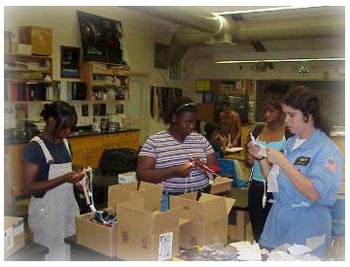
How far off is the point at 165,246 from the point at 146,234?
4.1 inches

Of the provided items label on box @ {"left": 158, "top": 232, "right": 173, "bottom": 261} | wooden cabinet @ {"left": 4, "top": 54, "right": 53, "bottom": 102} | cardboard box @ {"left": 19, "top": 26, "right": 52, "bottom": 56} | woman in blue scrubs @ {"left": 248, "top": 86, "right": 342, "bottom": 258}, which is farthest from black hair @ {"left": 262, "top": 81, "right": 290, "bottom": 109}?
cardboard box @ {"left": 19, "top": 26, "right": 52, "bottom": 56}

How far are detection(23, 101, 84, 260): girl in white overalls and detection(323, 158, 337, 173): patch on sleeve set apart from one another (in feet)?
4.44

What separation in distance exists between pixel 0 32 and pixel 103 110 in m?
6.40

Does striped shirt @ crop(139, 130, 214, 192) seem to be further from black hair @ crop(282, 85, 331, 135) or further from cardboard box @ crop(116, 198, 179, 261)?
black hair @ crop(282, 85, 331, 135)

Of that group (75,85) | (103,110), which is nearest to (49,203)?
(75,85)

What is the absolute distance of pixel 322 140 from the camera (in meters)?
1.78

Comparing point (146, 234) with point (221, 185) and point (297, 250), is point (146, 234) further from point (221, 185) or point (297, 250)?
point (221, 185)

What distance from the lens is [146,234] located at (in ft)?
5.47

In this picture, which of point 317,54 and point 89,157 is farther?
point 317,54

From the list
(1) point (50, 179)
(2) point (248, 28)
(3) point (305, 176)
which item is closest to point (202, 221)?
(3) point (305, 176)

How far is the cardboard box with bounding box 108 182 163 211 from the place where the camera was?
2055mm

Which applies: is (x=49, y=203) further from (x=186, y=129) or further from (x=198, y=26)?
(x=198, y=26)

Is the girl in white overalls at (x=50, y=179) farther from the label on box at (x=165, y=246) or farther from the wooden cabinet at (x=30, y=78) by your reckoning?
the wooden cabinet at (x=30, y=78)

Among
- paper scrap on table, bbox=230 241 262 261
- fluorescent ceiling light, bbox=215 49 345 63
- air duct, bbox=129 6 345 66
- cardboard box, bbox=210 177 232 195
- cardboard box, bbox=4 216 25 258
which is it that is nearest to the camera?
paper scrap on table, bbox=230 241 262 261
